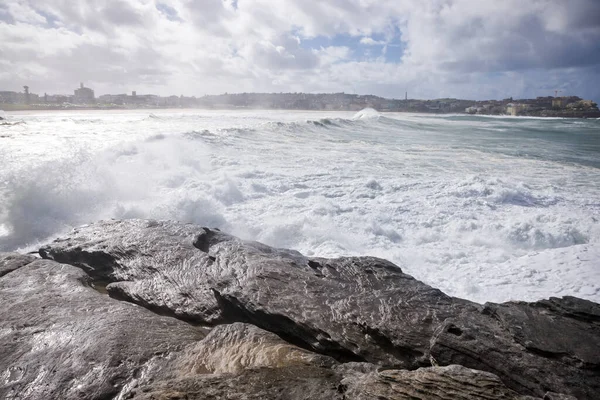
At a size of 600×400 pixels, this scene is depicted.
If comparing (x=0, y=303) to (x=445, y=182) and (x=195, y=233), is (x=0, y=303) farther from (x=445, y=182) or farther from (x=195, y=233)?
(x=445, y=182)

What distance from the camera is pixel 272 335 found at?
108 inches

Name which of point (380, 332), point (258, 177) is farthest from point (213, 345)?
point (258, 177)

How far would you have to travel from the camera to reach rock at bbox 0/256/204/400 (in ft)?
7.51

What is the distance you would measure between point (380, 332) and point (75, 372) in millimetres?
2215

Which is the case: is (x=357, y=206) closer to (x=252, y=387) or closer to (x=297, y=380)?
(x=297, y=380)

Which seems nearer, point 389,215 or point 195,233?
point 195,233

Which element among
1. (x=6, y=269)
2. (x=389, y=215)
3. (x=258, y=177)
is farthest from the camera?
(x=258, y=177)

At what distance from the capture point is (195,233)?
4.68 m

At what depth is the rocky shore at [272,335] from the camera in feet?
6.87

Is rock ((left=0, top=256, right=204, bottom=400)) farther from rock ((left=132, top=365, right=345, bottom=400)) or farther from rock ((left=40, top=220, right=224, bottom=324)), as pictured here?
rock ((left=132, top=365, right=345, bottom=400))

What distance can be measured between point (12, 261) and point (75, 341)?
82.1 inches

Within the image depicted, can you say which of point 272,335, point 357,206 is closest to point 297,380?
point 272,335

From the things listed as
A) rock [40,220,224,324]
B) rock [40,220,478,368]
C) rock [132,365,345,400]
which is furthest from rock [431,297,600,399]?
rock [40,220,224,324]

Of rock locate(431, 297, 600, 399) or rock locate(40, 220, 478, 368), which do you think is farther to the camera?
rock locate(40, 220, 478, 368)
